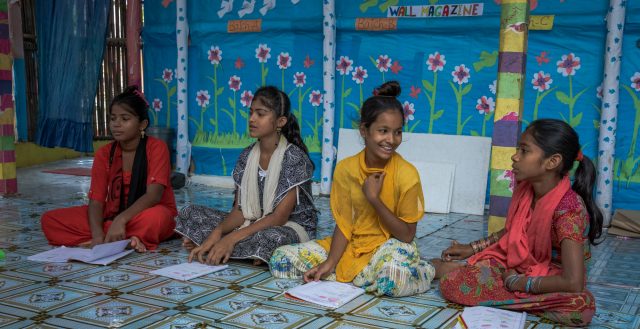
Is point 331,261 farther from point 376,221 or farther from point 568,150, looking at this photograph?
point 568,150

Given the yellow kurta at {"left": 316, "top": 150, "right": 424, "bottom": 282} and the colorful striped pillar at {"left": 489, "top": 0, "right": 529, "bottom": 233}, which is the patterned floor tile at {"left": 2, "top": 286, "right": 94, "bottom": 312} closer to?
the yellow kurta at {"left": 316, "top": 150, "right": 424, "bottom": 282}

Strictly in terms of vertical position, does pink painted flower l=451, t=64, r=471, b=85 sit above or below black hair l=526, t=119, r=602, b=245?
above

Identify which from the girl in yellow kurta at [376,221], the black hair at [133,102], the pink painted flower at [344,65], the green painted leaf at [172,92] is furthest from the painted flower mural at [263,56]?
the girl in yellow kurta at [376,221]

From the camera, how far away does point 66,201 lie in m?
5.65

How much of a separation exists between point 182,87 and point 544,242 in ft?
16.2

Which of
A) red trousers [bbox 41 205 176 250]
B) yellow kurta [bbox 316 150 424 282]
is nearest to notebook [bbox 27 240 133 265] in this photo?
red trousers [bbox 41 205 176 250]

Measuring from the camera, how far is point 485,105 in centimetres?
547

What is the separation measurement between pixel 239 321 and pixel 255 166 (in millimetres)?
1255

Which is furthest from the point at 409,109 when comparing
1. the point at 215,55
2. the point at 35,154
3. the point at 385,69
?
the point at 35,154

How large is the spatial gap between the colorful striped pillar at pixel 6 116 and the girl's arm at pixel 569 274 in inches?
201

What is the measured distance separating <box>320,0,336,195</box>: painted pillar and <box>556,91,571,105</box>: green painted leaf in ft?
6.70

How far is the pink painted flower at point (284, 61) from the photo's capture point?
249 inches

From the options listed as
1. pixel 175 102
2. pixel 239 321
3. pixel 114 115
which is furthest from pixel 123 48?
pixel 239 321

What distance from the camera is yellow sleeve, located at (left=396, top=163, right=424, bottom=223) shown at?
3.01m
